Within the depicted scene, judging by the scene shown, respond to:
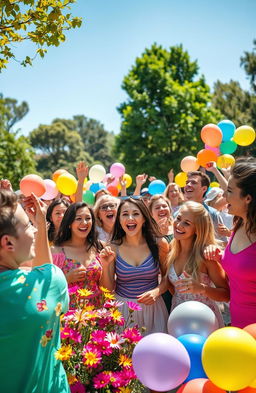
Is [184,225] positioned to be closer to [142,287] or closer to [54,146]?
[142,287]

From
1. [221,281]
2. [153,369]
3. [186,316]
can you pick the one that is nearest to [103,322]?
[153,369]

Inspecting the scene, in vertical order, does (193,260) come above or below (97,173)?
below

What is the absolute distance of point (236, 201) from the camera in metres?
2.80

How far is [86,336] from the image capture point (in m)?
2.32

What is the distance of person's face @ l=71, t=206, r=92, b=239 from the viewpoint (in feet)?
13.1

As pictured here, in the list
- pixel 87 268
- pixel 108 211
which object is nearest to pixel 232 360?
pixel 87 268

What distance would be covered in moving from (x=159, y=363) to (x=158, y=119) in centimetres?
1877

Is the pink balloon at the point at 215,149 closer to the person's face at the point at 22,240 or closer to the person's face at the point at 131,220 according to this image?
the person's face at the point at 131,220

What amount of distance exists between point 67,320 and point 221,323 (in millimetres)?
1736

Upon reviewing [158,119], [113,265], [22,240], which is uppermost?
[158,119]

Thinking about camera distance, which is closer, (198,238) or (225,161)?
(198,238)

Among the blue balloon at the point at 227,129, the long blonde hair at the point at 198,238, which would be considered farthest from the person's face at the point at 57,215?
the blue balloon at the point at 227,129

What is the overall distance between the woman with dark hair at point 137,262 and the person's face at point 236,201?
3.72 ft

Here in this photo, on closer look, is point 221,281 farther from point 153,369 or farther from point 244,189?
point 153,369
